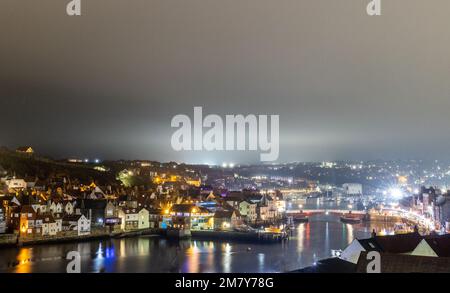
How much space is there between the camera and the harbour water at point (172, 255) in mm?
9742

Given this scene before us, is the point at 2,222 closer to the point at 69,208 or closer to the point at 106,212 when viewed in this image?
the point at 69,208

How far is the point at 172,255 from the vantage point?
11711 millimetres

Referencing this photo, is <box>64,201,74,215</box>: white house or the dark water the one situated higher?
<box>64,201,74,215</box>: white house

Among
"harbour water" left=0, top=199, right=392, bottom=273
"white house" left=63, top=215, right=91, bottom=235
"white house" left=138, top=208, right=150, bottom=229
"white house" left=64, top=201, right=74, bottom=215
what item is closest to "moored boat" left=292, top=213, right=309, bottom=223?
"harbour water" left=0, top=199, right=392, bottom=273

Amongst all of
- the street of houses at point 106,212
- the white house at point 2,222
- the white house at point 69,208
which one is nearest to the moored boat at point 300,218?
the street of houses at point 106,212

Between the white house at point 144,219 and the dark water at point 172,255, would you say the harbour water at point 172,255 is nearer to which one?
the dark water at point 172,255

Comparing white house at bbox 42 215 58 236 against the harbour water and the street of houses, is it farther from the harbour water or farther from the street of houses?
the harbour water

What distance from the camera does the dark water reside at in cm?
976

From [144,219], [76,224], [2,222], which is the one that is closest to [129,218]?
[144,219]

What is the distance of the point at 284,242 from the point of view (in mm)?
14062

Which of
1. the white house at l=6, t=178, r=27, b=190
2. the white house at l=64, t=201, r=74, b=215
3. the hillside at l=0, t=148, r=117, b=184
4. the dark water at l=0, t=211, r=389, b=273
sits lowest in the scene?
the dark water at l=0, t=211, r=389, b=273
